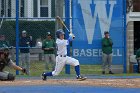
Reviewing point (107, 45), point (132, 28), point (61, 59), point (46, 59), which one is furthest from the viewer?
point (132, 28)

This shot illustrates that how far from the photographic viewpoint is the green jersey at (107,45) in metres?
21.7

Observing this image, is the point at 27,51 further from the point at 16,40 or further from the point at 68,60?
the point at 68,60

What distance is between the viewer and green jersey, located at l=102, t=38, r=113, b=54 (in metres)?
21.7

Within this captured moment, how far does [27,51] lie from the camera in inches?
847

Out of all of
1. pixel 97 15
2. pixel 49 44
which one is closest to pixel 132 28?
pixel 97 15

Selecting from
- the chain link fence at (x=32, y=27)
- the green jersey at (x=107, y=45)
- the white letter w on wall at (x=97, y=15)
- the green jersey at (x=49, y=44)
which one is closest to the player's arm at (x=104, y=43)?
the green jersey at (x=107, y=45)

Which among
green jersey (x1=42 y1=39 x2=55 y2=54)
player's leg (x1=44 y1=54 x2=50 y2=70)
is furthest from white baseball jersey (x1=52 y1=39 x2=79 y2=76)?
player's leg (x1=44 y1=54 x2=50 y2=70)

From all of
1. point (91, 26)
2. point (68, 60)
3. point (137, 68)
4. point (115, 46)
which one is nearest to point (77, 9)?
point (91, 26)

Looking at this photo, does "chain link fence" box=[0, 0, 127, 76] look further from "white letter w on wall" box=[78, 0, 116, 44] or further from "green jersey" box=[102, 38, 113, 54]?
"green jersey" box=[102, 38, 113, 54]

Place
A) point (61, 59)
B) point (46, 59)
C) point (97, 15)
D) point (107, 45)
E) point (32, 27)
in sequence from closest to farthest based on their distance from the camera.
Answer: point (61, 59)
point (107, 45)
point (46, 59)
point (32, 27)
point (97, 15)

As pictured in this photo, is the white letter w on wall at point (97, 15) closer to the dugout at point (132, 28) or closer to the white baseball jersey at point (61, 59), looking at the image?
the dugout at point (132, 28)

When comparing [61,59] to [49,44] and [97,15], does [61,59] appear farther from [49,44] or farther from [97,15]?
[97,15]

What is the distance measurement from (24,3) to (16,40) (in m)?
2.16

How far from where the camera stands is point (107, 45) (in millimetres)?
21750
